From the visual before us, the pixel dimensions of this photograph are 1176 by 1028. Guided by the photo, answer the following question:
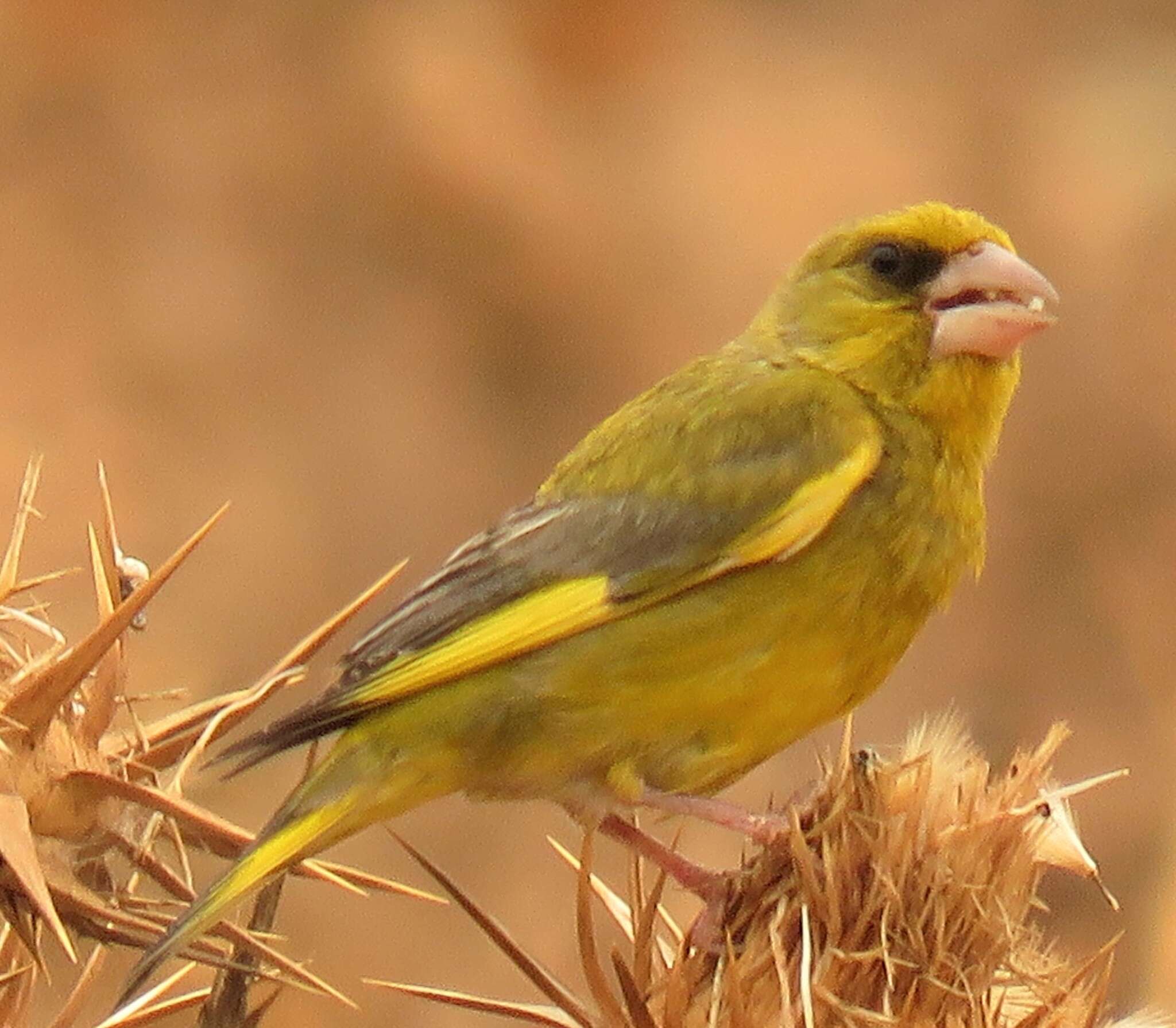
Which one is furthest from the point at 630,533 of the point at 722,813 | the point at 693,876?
the point at 693,876

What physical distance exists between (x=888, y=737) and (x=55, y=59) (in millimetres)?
3228

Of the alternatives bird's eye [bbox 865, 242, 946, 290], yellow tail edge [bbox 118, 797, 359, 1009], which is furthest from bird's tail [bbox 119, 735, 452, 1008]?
bird's eye [bbox 865, 242, 946, 290]

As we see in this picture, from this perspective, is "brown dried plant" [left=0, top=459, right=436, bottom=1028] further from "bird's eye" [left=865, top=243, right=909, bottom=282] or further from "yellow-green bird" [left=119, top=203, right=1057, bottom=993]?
"bird's eye" [left=865, top=243, right=909, bottom=282]

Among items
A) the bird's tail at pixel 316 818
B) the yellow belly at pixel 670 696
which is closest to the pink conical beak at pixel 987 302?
the yellow belly at pixel 670 696

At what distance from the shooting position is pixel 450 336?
17.1 ft

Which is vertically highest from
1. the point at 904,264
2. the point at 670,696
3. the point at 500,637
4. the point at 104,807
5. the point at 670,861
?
the point at 904,264

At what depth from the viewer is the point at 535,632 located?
2131 millimetres

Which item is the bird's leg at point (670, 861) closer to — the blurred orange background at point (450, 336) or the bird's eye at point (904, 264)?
the bird's eye at point (904, 264)

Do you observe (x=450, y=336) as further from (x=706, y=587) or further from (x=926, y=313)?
(x=706, y=587)

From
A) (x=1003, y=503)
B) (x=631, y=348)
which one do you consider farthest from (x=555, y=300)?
(x=1003, y=503)

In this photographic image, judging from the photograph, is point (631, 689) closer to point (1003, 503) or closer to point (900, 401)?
point (900, 401)

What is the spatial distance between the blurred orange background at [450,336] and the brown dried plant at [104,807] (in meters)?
3.36

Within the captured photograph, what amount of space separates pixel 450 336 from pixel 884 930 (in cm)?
386

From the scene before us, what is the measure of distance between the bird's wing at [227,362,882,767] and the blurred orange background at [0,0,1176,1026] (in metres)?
2.67
